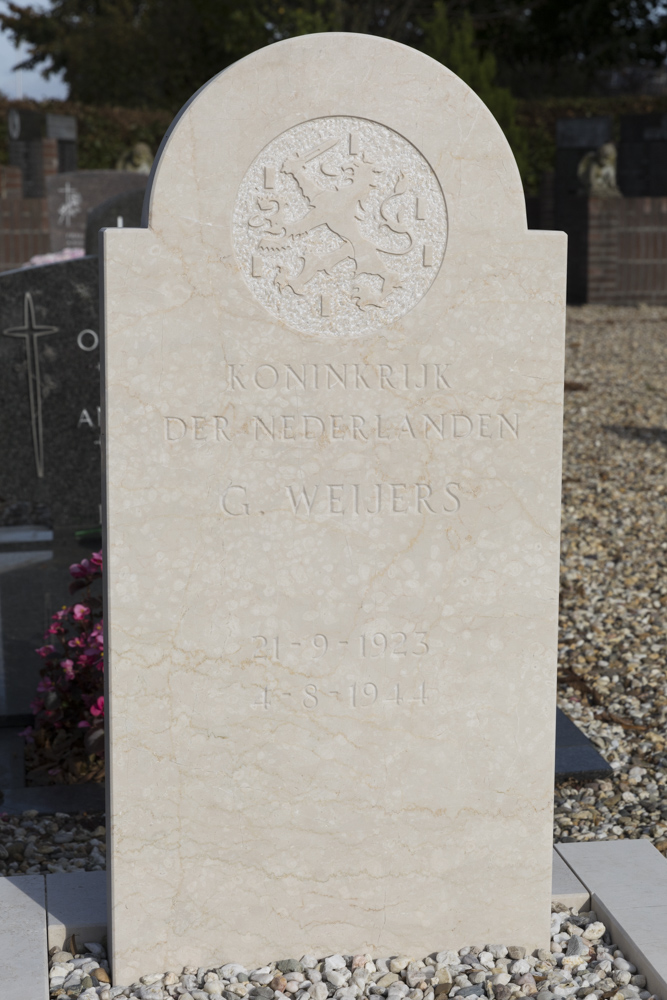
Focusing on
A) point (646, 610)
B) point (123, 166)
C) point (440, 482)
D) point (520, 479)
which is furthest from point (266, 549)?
point (123, 166)

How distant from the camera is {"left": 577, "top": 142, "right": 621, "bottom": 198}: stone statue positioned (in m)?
17.6

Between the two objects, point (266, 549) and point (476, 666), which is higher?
point (266, 549)

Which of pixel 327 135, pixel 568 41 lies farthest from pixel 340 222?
pixel 568 41

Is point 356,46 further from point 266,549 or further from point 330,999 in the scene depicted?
point 330,999

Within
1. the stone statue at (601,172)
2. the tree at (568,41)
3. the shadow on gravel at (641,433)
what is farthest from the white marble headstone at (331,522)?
the tree at (568,41)

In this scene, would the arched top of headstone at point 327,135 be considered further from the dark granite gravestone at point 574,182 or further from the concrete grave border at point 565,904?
the dark granite gravestone at point 574,182

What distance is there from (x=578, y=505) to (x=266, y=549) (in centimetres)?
494

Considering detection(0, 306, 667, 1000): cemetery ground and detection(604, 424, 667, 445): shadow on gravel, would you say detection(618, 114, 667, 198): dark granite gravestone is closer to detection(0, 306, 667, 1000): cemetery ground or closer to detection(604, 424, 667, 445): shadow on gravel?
detection(0, 306, 667, 1000): cemetery ground

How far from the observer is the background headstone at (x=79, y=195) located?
14273mm

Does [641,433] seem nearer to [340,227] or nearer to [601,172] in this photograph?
[340,227]

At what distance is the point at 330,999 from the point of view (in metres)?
2.41

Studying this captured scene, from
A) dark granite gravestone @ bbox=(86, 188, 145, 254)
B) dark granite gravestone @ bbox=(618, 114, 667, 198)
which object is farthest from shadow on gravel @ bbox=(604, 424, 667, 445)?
dark granite gravestone @ bbox=(618, 114, 667, 198)

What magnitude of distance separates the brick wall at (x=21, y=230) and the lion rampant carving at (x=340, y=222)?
14.7 metres

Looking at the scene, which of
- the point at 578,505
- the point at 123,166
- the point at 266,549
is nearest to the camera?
the point at 266,549
